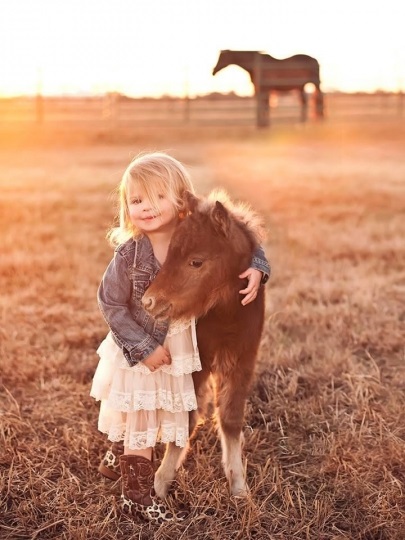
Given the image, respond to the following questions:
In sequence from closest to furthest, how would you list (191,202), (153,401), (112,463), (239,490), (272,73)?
(191,202) → (153,401) → (239,490) → (112,463) → (272,73)

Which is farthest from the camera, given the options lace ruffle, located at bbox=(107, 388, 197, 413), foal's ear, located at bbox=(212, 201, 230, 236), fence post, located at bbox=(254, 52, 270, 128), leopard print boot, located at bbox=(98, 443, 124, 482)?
fence post, located at bbox=(254, 52, 270, 128)

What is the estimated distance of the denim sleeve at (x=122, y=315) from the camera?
2832mm

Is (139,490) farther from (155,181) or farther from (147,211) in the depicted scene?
(155,181)

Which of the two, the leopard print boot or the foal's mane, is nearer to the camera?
the foal's mane

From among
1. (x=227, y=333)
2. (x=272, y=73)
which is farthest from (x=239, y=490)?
(x=272, y=73)

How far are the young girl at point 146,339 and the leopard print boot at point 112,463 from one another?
22cm

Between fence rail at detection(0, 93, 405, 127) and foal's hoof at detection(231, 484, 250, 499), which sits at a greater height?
fence rail at detection(0, 93, 405, 127)

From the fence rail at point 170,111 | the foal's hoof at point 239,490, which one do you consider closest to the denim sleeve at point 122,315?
the foal's hoof at point 239,490

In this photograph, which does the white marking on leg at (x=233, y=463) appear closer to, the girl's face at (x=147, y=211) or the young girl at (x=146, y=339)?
the young girl at (x=146, y=339)

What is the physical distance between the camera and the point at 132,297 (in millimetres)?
2934

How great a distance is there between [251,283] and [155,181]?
56 centimetres

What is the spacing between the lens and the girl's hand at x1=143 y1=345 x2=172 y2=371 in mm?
2846

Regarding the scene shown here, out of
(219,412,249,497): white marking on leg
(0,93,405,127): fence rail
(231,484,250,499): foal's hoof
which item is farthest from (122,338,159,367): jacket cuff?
(0,93,405,127): fence rail

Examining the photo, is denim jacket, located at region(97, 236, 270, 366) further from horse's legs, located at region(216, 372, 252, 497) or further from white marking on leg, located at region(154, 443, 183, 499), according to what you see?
white marking on leg, located at region(154, 443, 183, 499)
